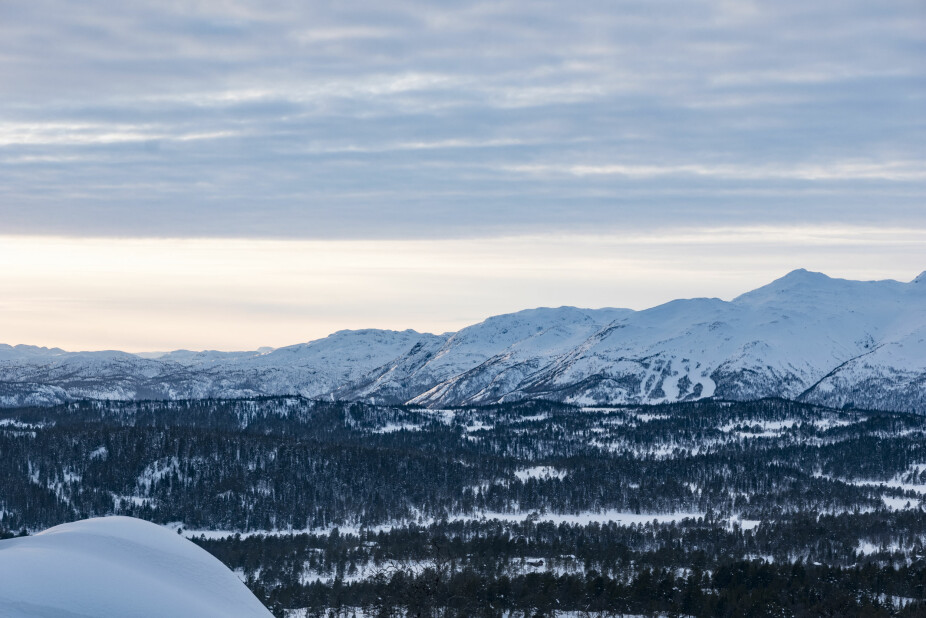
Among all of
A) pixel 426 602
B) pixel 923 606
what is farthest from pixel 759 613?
pixel 426 602

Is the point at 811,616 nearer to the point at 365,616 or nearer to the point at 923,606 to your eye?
the point at 923,606

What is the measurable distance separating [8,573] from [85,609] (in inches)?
347

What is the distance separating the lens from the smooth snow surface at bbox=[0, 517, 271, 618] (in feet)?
336

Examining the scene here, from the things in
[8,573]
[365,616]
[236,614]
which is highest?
[8,573]

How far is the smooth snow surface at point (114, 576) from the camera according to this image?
102m

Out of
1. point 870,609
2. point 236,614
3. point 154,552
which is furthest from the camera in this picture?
point 870,609

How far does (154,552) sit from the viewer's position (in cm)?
12581

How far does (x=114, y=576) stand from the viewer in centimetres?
11112

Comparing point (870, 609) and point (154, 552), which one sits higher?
point (154, 552)

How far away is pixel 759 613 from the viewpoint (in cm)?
19912

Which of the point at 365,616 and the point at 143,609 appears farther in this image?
the point at 365,616

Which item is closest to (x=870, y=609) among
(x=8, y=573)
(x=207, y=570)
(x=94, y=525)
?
(x=207, y=570)

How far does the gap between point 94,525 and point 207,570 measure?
633 inches

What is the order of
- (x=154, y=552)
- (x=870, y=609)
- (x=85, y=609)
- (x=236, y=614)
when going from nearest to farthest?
(x=85, y=609) < (x=236, y=614) < (x=154, y=552) < (x=870, y=609)
